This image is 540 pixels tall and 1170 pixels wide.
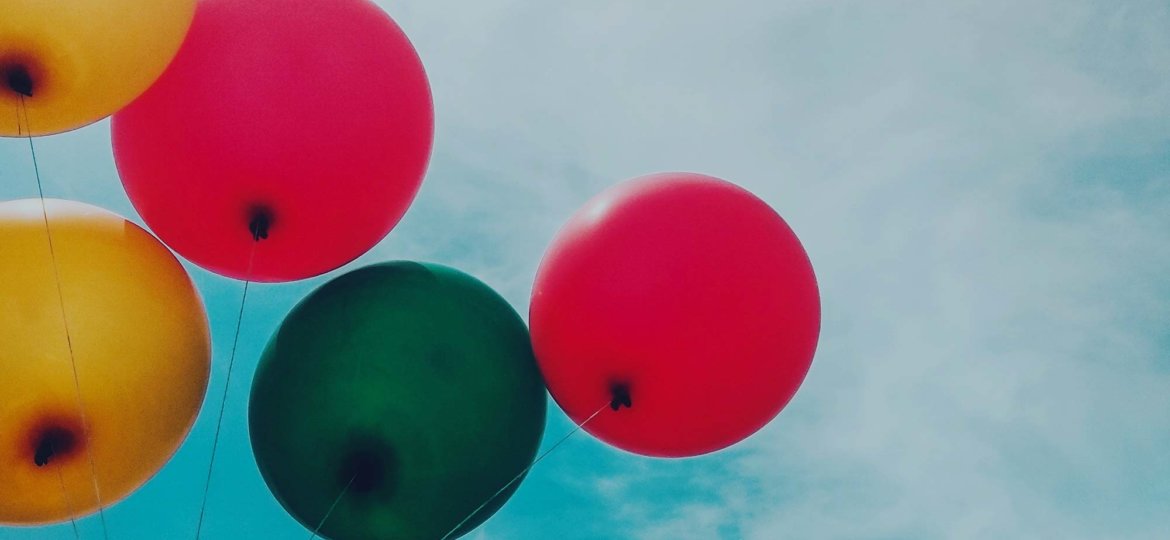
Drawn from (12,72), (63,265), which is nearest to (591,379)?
(63,265)

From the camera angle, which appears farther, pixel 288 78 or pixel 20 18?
pixel 288 78

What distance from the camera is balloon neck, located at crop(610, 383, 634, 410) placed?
3084mm

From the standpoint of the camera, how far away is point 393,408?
2992 mm

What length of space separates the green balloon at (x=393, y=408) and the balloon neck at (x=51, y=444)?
A: 60cm

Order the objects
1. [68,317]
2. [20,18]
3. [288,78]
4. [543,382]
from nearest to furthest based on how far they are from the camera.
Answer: [20,18]
[68,317]
[288,78]
[543,382]

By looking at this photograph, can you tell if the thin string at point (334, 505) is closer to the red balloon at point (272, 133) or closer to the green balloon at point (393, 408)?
the green balloon at point (393, 408)

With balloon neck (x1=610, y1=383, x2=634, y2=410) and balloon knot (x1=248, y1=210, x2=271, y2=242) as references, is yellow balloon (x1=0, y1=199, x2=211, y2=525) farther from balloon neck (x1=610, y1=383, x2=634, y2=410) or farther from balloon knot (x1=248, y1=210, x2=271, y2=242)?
balloon neck (x1=610, y1=383, x2=634, y2=410)

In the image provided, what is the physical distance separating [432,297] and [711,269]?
97 centimetres

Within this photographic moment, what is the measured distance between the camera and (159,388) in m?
2.93

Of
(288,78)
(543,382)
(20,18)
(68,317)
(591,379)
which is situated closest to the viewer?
(20,18)

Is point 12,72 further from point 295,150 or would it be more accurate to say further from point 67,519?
point 67,519

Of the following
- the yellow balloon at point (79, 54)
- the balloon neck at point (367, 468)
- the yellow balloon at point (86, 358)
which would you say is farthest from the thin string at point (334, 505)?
the yellow balloon at point (79, 54)

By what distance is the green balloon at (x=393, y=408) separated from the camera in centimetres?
301

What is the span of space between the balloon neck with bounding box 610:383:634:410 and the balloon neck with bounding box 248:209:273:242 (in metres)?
1.23
